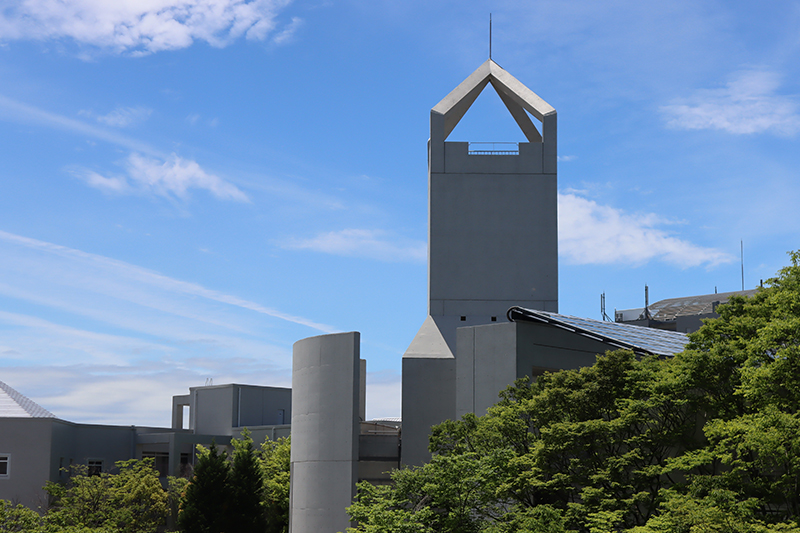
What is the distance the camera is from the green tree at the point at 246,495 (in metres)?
40.1

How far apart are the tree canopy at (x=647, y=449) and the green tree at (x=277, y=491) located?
55.2 ft

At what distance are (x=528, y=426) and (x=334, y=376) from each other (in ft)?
31.7

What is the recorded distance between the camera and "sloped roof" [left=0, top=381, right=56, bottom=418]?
143 ft

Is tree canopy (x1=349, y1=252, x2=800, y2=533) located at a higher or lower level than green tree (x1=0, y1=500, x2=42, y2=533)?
higher

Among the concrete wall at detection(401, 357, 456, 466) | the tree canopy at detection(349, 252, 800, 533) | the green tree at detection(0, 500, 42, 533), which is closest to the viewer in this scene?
the tree canopy at detection(349, 252, 800, 533)

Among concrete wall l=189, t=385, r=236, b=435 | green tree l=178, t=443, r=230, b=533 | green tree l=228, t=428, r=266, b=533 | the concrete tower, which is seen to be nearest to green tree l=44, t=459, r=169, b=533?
green tree l=178, t=443, r=230, b=533

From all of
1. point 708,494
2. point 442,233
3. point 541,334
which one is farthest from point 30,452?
point 708,494

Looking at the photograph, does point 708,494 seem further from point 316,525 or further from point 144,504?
point 144,504

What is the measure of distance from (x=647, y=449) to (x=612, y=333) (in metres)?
5.26

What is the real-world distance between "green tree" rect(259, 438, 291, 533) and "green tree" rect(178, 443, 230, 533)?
2.54m

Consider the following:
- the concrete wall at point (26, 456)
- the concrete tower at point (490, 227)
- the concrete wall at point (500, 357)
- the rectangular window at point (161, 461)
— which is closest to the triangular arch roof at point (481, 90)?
the concrete tower at point (490, 227)

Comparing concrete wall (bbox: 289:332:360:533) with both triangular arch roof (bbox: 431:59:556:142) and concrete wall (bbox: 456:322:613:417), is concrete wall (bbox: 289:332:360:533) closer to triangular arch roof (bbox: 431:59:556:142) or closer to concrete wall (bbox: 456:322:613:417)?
concrete wall (bbox: 456:322:613:417)

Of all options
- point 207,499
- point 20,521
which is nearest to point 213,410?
point 207,499

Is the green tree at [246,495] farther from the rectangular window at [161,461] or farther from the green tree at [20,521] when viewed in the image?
the rectangular window at [161,461]
